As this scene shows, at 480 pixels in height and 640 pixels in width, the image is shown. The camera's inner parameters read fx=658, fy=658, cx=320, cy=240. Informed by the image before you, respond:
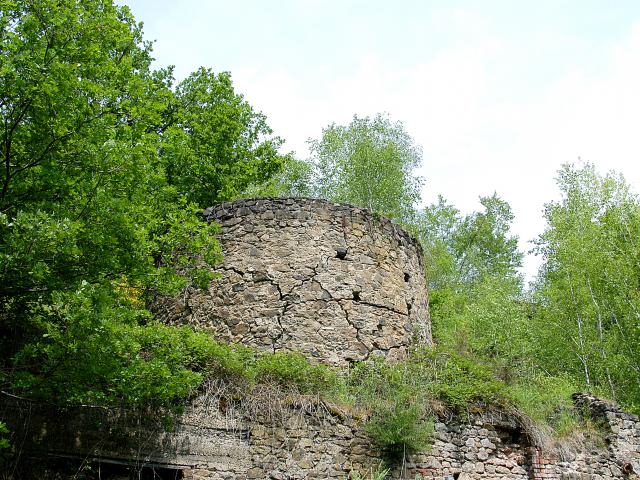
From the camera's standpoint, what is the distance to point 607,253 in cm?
1892

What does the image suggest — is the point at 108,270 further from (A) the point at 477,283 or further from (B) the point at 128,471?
(A) the point at 477,283

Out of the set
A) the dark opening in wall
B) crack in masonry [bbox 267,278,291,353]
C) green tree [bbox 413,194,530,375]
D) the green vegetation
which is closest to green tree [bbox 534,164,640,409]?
green tree [bbox 413,194,530,375]

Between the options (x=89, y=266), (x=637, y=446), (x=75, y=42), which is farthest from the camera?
(x=637, y=446)

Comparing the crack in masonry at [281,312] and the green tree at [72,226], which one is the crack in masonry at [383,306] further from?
the green tree at [72,226]

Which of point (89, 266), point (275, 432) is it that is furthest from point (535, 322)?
point (89, 266)

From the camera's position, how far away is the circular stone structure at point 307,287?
10086 mm

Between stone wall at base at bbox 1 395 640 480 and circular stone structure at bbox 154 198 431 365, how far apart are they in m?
1.77

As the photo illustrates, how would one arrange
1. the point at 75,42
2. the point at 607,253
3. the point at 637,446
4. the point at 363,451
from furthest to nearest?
the point at 607,253, the point at 637,446, the point at 363,451, the point at 75,42

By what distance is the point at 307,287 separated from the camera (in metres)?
10.3

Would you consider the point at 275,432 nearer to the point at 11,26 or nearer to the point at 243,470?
the point at 243,470

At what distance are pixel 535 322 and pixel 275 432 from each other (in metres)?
13.2

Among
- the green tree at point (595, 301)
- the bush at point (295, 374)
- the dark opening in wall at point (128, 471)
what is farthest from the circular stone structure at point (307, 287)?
the green tree at point (595, 301)

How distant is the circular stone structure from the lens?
10.1 metres

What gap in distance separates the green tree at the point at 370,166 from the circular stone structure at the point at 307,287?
10.4 m
